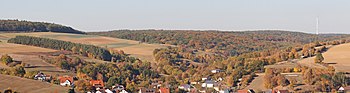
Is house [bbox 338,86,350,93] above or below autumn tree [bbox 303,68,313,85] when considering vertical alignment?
below

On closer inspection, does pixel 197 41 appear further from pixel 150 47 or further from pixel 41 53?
pixel 41 53

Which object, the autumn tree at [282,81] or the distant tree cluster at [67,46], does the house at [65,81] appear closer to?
the autumn tree at [282,81]

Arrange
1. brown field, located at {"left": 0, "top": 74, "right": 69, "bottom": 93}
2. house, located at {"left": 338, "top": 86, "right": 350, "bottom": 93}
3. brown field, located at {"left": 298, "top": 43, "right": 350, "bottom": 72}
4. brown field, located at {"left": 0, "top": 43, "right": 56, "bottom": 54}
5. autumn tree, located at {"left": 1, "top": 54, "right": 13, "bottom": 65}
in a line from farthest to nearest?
brown field, located at {"left": 0, "top": 43, "right": 56, "bottom": 54} < autumn tree, located at {"left": 1, "top": 54, "right": 13, "bottom": 65} < brown field, located at {"left": 298, "top": 43, "right": 350, "bottom": 72} < house, located at {"left": 338, "top": 86, "right": 350, "bottom": 93} < brown field, located at {"left": 0, "top": 74, "right": 69, "bottom": 93}

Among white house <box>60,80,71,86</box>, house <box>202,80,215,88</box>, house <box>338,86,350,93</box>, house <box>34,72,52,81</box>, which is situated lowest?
house <box>202,80,215,88</box>

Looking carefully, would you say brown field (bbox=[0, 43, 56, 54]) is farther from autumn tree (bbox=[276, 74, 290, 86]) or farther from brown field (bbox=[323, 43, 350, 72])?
brown field (bbox=[323, 43, 350, 72])

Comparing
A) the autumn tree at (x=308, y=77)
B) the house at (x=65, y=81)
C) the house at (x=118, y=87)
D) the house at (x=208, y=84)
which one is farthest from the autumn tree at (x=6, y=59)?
the autumn tree at (x=308, y=77)

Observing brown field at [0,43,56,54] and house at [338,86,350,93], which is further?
brown field at [0,43,56,54]

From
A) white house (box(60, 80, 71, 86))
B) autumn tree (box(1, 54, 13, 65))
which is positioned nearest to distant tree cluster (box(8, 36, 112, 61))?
autumn tree (box(1, 54, 13, 65))
